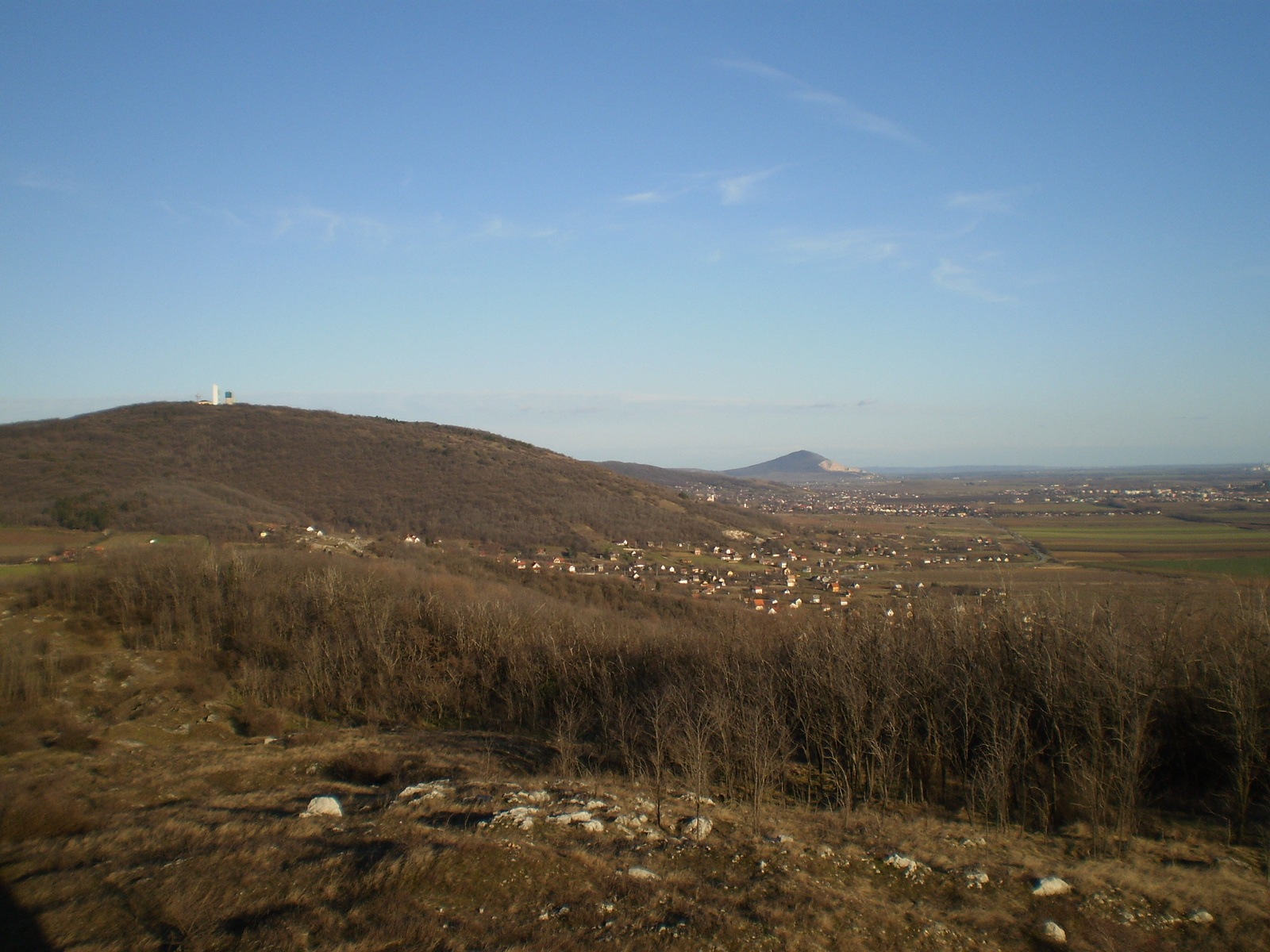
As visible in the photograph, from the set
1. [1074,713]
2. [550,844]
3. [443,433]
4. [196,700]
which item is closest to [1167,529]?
[1074,713]

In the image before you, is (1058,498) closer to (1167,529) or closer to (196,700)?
(1167,529)

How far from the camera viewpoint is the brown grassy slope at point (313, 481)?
5488cm

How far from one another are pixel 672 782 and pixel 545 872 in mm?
7015

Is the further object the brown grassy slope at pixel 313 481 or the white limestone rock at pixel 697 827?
the brown grassy slope at pixel 313 481

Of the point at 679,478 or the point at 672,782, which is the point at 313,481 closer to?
the point at 672,782

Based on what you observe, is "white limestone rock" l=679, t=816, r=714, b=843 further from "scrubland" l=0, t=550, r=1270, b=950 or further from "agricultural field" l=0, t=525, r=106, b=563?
"agricultural field" l=0, t=525, r=106, b=563

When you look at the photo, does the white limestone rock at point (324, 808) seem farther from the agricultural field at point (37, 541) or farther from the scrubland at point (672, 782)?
the agricultural field at point (37, 541)

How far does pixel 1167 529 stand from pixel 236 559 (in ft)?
214

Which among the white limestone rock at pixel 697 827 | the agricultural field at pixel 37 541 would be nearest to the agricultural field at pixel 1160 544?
the white limestone rock at pixel 697 827

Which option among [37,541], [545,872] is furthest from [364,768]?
[37,541]

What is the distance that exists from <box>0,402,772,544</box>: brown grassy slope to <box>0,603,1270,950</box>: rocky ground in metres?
39.4

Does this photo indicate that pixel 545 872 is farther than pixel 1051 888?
No

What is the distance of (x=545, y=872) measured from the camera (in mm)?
10641

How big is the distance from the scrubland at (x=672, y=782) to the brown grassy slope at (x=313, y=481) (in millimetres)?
27127
